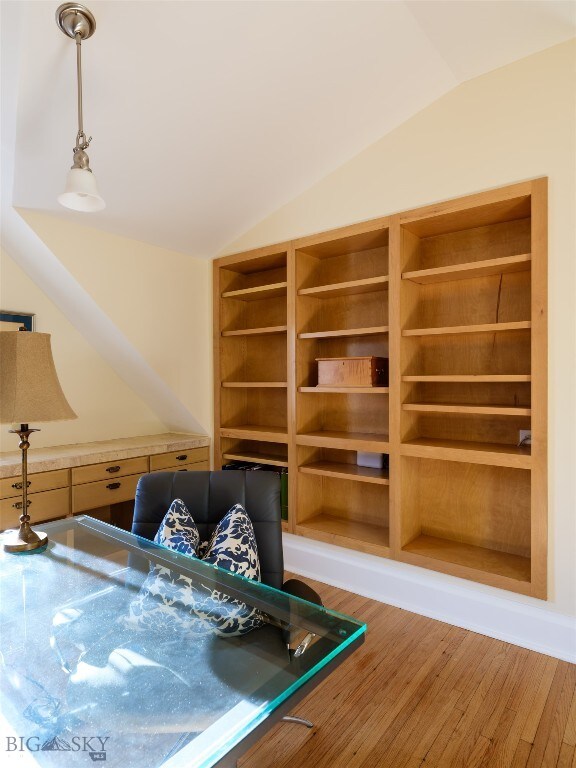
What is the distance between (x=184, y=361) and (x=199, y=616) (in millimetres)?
2366

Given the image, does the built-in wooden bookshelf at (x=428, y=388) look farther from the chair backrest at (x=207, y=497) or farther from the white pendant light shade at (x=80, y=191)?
the white pendant light shade at (x=80, y=191)

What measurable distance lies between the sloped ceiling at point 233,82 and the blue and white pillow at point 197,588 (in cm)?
176

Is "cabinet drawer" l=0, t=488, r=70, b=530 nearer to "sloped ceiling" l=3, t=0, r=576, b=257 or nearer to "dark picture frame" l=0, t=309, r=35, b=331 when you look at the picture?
"dark picture frame" l=0, t=309, r=35, b=331

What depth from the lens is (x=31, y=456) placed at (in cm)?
265

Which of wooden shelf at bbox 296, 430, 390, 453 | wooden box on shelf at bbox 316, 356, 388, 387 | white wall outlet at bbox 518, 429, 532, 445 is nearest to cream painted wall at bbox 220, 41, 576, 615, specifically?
white wall outlet at bbox 518, 429, 532, 445

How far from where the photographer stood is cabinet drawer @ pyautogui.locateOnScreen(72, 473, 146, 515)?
2.70 metres

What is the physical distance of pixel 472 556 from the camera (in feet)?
7.86

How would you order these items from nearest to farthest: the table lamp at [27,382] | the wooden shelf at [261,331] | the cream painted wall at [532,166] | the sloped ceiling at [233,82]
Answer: the table lamp at [27,382] → the sloped ceiling at [233,82] → the cream painted wall at [532,166] → the wooden shelf at [261,331]

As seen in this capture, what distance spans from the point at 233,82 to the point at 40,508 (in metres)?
2.45

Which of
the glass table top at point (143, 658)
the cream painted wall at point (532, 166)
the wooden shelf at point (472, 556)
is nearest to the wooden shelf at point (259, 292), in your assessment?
the cream painted wall at point (532, 166)

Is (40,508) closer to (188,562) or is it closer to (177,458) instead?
(177,458)

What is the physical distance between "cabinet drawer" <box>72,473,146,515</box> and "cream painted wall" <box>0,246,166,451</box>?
53 centimetres

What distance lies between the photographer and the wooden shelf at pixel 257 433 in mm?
3059

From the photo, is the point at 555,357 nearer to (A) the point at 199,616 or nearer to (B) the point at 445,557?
(B) the point at 445,557
